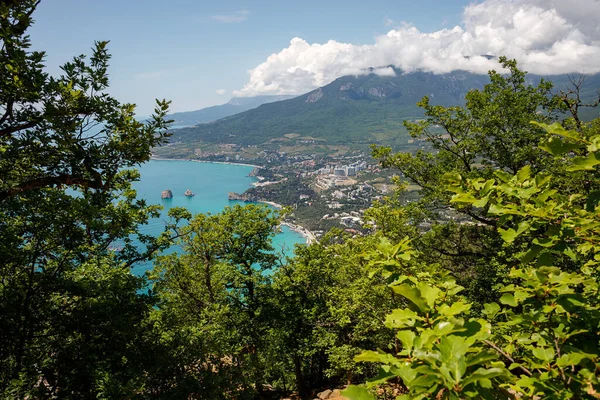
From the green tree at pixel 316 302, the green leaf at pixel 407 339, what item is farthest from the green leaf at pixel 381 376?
the green tree at pixel 316 302

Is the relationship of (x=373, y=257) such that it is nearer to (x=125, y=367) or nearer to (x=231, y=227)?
(x=125, y=367)

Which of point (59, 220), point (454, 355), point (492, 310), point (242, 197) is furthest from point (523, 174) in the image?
point (242, 197)

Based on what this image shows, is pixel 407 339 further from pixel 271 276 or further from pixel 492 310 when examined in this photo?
pixel 271 276

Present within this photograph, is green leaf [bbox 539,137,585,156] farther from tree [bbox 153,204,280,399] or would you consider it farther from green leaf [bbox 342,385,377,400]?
tree [bbox 153,204,280,399]

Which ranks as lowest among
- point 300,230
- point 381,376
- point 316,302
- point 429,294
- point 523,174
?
point 300,230

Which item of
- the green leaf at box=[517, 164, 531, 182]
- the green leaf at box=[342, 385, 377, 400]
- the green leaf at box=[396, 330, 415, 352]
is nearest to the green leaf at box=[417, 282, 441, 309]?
the green leaf at box=[396, 330, 415, 352]

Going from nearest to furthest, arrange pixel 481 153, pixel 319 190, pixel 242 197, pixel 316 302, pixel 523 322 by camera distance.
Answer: pixel 523 322 < pixel 481 153 < pixel 316 302 < pixel 242 197 < pixel 319 190

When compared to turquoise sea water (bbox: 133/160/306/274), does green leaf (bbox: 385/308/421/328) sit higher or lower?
higher
